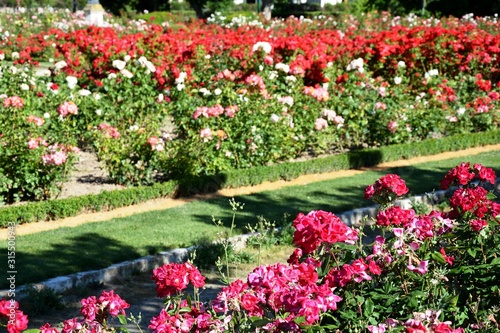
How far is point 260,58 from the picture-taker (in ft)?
40.5

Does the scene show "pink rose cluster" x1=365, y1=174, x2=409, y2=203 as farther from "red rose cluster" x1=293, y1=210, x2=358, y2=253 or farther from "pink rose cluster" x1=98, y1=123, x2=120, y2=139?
"pink rose cluster" x1=98, y1=123, x2=120, y2=139

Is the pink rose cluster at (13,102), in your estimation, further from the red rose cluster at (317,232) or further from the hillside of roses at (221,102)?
the red rose cluster at (317,232)

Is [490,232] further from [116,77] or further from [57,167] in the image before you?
[116,77]

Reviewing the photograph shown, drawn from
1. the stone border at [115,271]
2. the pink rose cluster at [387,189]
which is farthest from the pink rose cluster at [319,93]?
the pink rose cluster at [387,189]

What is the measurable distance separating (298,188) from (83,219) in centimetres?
238

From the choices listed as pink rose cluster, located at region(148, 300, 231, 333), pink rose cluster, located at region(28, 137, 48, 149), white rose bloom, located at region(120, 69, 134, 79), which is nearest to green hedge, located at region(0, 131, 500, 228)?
pink rose cluster, located at region(28, 137, 48, 149)

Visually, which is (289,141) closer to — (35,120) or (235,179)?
(235,179)

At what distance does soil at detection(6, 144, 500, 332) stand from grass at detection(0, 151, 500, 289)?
0.23 metres

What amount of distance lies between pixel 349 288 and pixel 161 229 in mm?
3707

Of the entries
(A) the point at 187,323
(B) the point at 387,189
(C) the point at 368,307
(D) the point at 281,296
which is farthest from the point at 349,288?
(B) the point at 387,189

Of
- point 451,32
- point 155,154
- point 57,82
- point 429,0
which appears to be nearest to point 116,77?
point 57,82

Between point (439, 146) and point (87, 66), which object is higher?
point (87, 66)

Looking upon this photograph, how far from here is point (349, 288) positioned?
3512 millimetres

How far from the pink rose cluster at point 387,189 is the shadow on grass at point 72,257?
222cm
